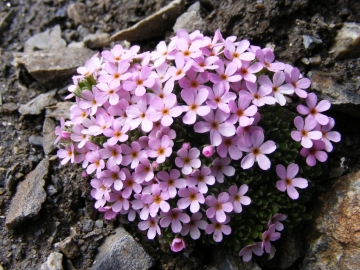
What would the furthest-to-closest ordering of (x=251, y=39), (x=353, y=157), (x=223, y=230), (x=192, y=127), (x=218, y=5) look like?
(x=218, y=5) < (x=251, y=39) < (x=353, y=157) < (x=192, y=127) < (x=223, y=230)

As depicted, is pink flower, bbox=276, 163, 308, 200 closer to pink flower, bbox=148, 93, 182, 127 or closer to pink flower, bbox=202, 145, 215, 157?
pink flower, bbox=202, 145, 215, 157

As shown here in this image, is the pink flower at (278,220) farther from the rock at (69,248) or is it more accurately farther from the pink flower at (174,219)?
the rock at (69,248)

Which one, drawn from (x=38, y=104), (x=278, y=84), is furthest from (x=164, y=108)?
(x=38, y=104)

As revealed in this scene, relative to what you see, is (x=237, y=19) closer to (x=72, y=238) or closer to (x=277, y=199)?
(x=277, y=199)

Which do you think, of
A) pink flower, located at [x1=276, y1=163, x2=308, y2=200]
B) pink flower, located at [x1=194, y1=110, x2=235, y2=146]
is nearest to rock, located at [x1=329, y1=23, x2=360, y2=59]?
pink flower, located at [x1=276, y1=163, x2=308, y2=200]

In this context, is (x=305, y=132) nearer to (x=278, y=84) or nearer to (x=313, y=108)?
(x=313, y=108)

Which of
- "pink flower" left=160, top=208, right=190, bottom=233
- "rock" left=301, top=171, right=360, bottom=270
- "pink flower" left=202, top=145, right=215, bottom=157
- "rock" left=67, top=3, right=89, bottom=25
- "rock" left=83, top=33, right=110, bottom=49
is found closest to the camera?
"pink flower" left=202, top=145, right=215, bottom=157

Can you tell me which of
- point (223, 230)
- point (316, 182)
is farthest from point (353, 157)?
point (223, 230)
